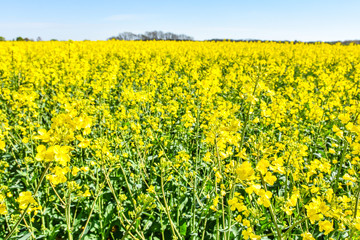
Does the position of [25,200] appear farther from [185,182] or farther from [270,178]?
[185,182]

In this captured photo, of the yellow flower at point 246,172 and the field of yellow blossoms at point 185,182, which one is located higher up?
the yellow flower at point 246,172

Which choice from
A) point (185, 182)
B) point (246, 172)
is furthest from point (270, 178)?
point (185, 182)

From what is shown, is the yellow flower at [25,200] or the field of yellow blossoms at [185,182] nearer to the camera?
the yellow flower at [25,200]

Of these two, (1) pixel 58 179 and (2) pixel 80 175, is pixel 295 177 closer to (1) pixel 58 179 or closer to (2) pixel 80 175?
(1) pixel 58 179

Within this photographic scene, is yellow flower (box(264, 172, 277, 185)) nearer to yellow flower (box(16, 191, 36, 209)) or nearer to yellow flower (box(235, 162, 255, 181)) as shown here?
yellow flower (box(235, 162, 255, 181))

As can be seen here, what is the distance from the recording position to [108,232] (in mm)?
2791

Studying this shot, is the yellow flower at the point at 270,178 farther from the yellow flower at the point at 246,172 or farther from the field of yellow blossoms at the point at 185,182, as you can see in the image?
the yellow flower at the point at 246,172

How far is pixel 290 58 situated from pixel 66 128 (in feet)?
44.7

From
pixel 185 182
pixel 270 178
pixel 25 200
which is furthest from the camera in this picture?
pixel 185 182

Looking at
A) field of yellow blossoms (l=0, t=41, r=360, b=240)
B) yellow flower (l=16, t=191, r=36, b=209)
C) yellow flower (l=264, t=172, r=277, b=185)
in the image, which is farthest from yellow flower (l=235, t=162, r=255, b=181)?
yellow flower (l=16, t=191, r=36, b=209)

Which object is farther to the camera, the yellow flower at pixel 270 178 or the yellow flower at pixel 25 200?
the yellow flower at pixel 270 178

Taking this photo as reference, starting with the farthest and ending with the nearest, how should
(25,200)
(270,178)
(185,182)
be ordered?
1. (185,182)
2. (270,178)
3. (25,200)

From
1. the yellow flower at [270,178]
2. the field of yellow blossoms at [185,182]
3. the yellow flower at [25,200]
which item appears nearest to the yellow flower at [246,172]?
the field of yellow blossoms at [185,182]

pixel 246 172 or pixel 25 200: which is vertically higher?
pixel 246 172
